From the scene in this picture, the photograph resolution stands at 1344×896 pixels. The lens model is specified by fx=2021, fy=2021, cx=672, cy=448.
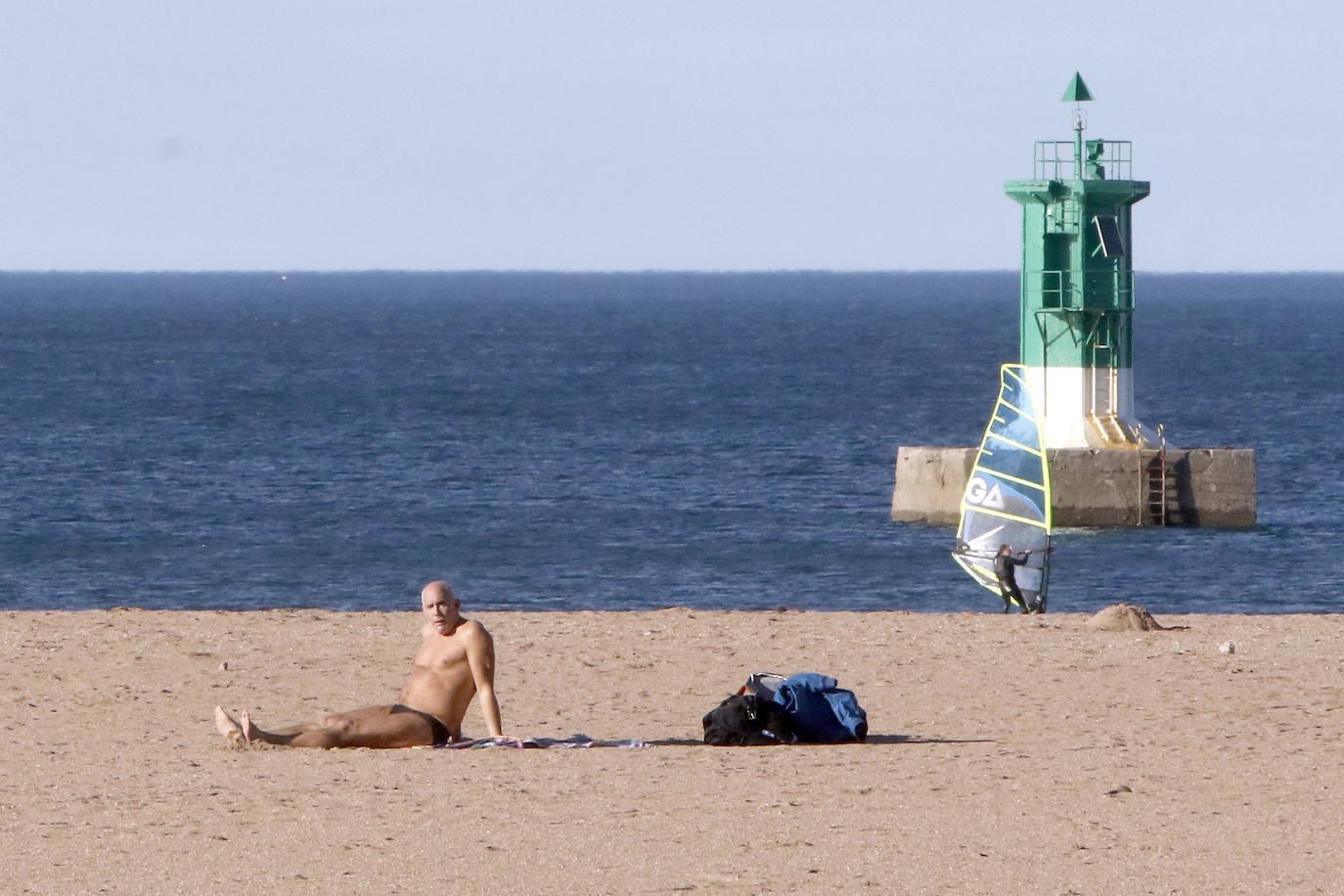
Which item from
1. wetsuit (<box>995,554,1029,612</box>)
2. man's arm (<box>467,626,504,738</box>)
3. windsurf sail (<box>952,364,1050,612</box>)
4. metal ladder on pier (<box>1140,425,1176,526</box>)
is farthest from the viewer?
metal ladder on pier (<box>1140,425,1176,526</box>)

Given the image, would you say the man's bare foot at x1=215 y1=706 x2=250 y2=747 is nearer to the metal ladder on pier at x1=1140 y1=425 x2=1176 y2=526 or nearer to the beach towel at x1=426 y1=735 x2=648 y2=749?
the beach towel at x1=426 y1=735 x2=648 y2=749

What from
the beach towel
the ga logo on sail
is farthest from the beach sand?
the ga logo on sail

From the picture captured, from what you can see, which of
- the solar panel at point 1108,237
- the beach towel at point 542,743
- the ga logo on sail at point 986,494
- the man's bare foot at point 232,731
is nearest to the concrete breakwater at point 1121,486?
the solar panel at point 1108,237

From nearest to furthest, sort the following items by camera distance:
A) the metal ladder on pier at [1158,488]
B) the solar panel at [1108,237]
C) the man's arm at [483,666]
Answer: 1. the man's arm at [483,666]
2. the metal ladder on pier at [1158,488]
3. the solar panel at [1108,237]

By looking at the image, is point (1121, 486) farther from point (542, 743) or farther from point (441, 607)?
point (441, 607)

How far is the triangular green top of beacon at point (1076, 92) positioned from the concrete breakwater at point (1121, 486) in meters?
7.27

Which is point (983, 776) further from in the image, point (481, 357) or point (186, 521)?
point (481, 357)

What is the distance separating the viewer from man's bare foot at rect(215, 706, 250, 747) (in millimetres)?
11383

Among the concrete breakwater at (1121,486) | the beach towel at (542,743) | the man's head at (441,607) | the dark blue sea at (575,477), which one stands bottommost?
the dark blue sea at (575,477)

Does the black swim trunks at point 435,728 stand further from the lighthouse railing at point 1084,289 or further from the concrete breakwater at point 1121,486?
the lighthouse railing at point 1084,289

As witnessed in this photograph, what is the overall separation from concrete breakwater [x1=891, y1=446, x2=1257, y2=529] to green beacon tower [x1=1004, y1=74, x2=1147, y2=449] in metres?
0.82

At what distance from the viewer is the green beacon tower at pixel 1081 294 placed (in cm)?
4091

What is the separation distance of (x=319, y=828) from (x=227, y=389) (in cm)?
7436

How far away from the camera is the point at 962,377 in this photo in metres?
89.6
